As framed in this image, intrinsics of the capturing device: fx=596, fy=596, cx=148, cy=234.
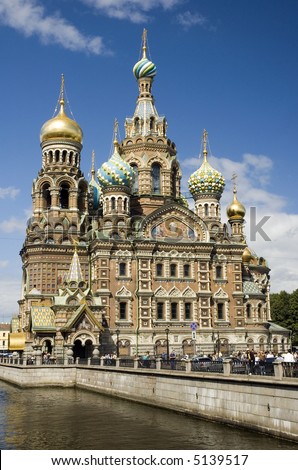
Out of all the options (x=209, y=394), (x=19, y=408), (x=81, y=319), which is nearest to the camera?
(x=209, y=394)

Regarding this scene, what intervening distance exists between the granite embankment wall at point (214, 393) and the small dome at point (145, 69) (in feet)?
107

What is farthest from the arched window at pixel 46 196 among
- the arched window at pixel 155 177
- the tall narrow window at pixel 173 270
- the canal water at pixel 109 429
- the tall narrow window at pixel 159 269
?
the canal water at pixel 109 429

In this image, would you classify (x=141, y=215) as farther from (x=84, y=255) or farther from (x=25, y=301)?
(x=25, y=301)

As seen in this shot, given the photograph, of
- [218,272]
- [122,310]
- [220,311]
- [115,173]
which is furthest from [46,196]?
[220,311]

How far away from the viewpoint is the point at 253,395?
65.6 feet

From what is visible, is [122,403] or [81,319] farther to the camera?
[81,319]

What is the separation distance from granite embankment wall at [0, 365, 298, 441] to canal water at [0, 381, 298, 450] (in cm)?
42

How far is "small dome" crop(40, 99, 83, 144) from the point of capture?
53425mm

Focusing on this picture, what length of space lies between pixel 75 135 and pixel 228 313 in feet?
68.3

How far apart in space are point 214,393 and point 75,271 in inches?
1003

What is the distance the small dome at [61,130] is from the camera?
53.4 meters

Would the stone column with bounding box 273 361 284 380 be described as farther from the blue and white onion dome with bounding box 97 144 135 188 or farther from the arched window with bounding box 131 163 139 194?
the arched window with bounding box 131 163 139 194

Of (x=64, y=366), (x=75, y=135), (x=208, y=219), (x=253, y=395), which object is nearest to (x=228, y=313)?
(x=208, y=219)
